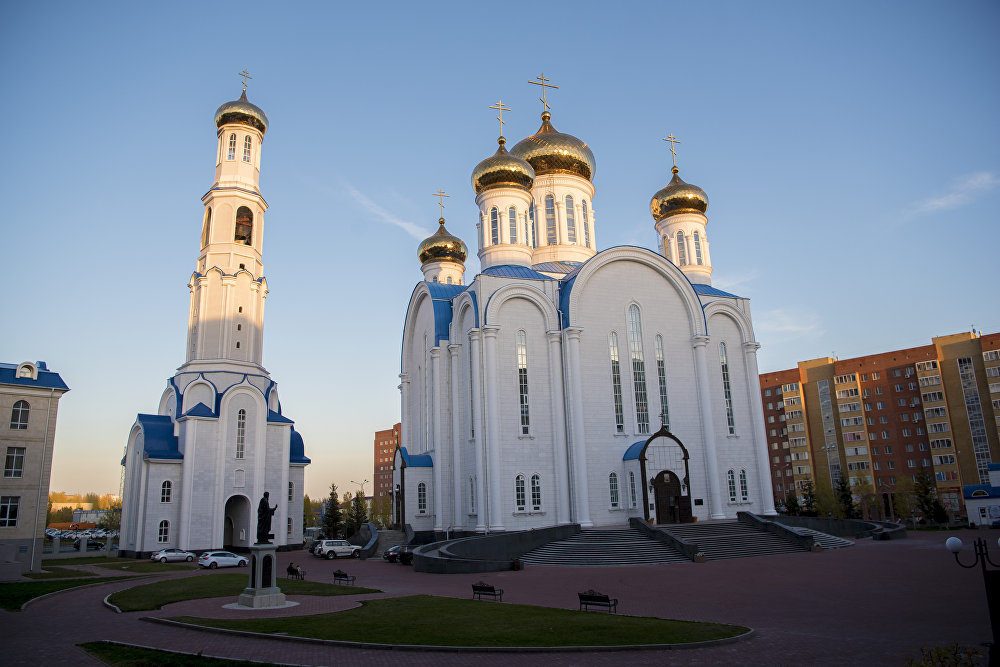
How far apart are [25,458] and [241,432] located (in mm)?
9026

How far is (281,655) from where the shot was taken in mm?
8500

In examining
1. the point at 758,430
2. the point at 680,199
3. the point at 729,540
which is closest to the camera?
the point at 729,540

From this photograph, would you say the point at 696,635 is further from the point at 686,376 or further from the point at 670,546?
the point at 686,376

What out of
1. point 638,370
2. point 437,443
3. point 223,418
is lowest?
point 437,443

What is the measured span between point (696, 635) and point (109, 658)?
24.1 ft

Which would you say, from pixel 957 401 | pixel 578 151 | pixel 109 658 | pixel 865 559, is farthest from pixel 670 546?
pixel 957 401

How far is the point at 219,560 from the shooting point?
24.2 m

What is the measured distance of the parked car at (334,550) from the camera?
2855 centimetres

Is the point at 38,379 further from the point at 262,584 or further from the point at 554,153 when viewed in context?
the point at 554,153

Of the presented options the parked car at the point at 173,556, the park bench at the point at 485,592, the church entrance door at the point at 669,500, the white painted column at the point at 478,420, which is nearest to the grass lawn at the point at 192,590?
the park bench at the point at 485,592

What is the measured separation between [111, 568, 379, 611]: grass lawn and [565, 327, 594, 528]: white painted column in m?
10.5

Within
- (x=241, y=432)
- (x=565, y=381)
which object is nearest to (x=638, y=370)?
(x=565, y=381)

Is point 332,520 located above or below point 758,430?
below

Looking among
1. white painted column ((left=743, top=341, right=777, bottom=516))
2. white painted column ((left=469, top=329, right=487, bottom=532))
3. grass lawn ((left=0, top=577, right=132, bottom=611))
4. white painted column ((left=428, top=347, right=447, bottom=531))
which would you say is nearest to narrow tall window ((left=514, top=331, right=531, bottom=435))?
white painted column ((left=469, top=329, right=487, bottom=532))
